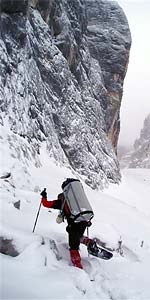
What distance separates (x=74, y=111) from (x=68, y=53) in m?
4.98

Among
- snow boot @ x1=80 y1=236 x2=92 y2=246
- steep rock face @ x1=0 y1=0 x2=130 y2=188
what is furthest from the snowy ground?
steep rock face @ x1=0 y1=0 x2=130 y2=188

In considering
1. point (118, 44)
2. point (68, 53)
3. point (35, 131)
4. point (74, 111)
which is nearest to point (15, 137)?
point (35, 131)

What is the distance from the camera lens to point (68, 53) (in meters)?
31.0

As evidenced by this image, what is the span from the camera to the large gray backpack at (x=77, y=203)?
6805mm

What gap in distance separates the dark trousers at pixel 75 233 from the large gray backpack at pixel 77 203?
15cm

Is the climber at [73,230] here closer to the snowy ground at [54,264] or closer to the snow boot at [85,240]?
the snow boot at [85,240]

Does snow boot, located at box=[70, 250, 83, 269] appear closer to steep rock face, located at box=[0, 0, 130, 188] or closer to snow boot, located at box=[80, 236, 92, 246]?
snow boot, located at box=[80, 236, 92, 246]

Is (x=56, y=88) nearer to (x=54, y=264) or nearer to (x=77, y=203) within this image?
(x=77, y=203)

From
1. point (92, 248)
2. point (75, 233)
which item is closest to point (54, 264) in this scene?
point (75, 233)

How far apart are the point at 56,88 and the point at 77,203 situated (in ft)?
68.7

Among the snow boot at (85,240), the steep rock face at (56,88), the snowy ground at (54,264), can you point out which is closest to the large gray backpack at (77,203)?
the snow boot at (85,240)

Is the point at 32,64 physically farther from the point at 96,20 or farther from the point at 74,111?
the point at 96,20

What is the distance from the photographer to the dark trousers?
674 cm

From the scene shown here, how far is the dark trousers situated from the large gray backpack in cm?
15
